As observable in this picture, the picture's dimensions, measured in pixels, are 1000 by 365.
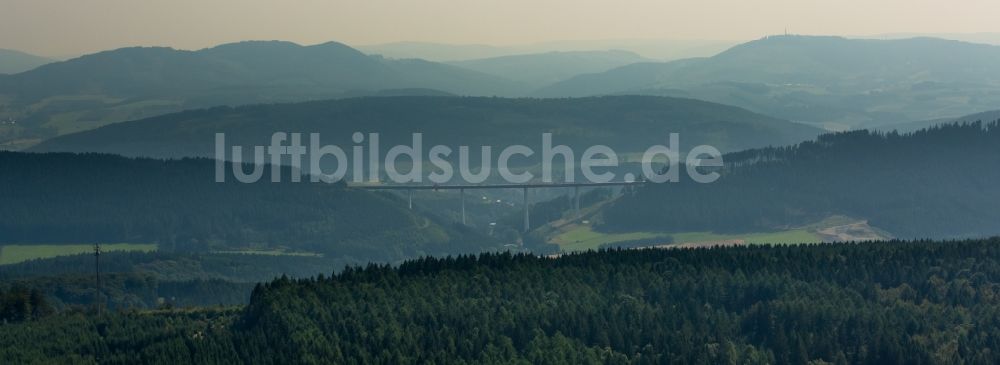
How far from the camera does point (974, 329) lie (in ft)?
405

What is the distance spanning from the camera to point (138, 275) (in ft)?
626

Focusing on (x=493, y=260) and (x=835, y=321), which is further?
(x=493, y=260)

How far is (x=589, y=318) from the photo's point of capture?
123625mm

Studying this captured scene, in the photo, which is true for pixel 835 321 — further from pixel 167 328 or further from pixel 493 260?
pixel 167 328

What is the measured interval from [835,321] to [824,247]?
108 feet

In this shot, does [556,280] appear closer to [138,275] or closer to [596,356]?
[596,356]

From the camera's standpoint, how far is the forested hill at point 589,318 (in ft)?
383

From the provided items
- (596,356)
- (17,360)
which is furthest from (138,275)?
(596,356)

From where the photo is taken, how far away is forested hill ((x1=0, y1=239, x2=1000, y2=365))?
116812 mm

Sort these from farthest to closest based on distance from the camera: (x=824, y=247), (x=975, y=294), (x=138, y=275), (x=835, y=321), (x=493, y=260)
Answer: (x=138, y=275), (x=824, y=247), (x=493, y=260), (x=975, y=294), (x=835, y=321)

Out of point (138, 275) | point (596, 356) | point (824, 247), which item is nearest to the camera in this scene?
point (596, 356)

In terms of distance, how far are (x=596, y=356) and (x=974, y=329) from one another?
22614 mm

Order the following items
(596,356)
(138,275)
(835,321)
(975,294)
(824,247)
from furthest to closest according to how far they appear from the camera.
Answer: (138,275) → (824,247) → (975,294) → (835,321) → (596,356)

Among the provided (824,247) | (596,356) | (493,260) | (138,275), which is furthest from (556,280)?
(138,275)
